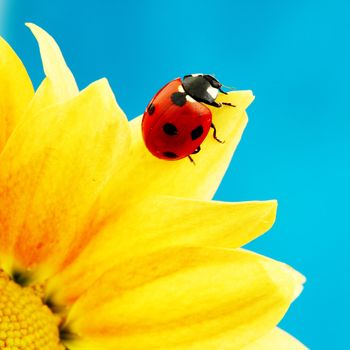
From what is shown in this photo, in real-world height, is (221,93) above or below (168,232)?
above

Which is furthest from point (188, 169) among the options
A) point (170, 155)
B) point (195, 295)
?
point (195, 295)

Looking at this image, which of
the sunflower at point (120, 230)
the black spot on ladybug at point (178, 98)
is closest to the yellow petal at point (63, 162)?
the sunflower at point (120, 230)

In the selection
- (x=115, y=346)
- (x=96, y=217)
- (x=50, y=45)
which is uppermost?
(x=50, y=45)

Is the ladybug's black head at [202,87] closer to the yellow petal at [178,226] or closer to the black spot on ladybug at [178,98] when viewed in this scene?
the black spot on ladybug at [178,98]

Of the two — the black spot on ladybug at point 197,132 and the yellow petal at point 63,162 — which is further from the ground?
the black spot on ladybug at point 197,132

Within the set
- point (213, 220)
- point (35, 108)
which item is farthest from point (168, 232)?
point (35, 108)

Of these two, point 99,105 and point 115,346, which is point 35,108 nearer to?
point 99,105
